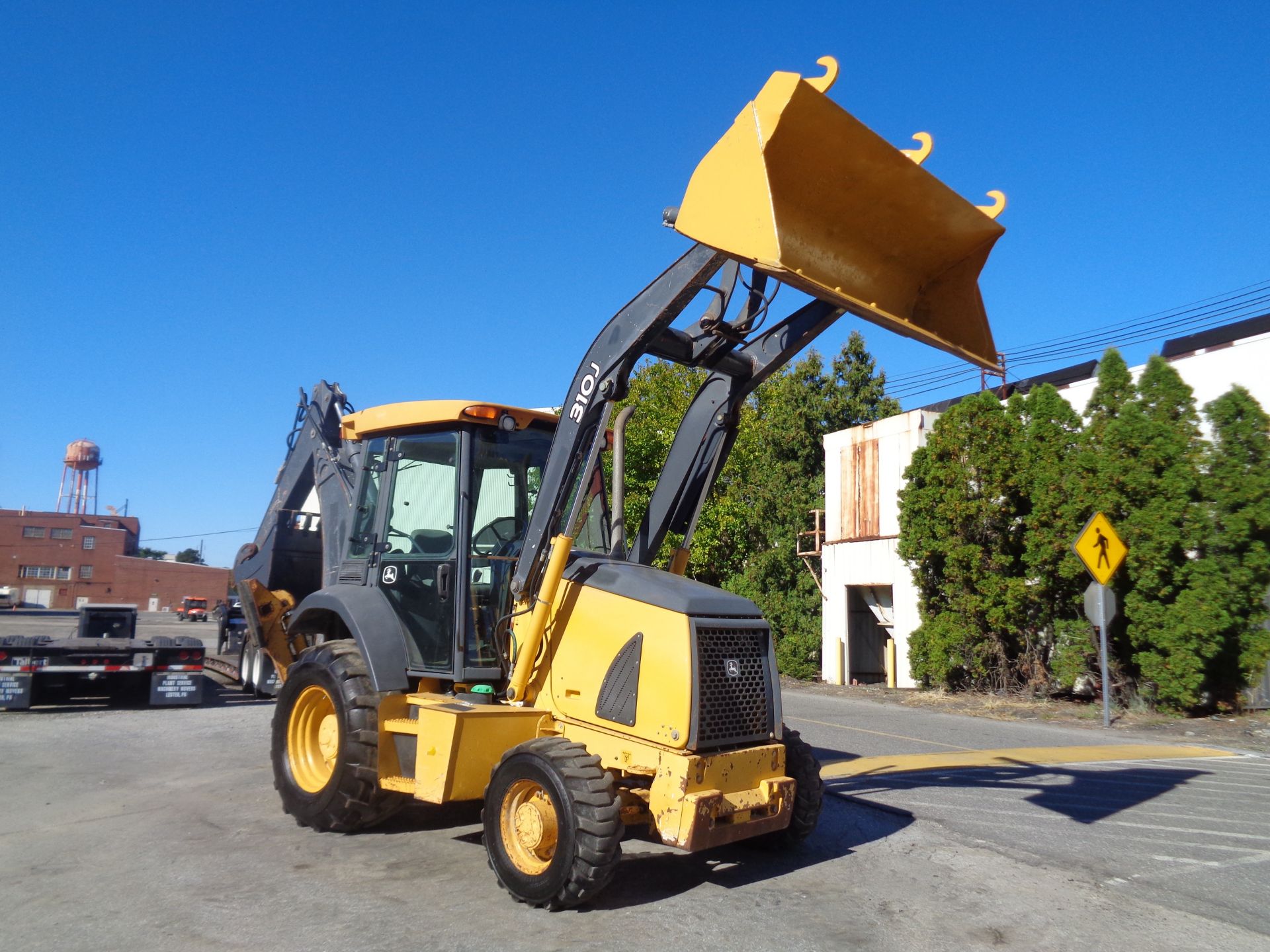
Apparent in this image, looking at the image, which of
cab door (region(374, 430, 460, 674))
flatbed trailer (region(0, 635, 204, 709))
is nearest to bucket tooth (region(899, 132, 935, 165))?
cab door (region(374, 430, 460, 674))

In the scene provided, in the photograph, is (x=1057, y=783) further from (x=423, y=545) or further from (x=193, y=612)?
(x=193, y=612)

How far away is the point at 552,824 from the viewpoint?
4992 mm

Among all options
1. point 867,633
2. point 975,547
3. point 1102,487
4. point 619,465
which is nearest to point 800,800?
point 619,465

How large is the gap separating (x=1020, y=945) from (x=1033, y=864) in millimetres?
1593

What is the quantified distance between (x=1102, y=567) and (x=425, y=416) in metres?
12.3

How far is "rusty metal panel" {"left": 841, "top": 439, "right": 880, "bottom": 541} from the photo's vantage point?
23.5 meters

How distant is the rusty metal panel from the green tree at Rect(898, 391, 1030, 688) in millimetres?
3754

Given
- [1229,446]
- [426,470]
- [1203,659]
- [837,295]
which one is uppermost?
[1229,446]

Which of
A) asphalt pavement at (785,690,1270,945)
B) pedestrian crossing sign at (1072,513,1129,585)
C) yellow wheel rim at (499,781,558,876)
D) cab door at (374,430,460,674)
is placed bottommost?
asphalt pavement at (785,690,1270,945)

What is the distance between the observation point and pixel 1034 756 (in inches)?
430

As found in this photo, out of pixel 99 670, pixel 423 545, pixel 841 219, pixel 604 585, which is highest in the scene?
pixel 841 219

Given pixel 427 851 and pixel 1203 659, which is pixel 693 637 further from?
pixel 1203 659

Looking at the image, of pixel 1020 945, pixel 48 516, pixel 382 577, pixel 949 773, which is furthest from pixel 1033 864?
pixel 48 516

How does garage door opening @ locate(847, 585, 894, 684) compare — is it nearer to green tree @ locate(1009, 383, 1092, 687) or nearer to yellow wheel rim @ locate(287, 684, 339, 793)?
green tree @ locate(1009, 383, 1092, 687)
